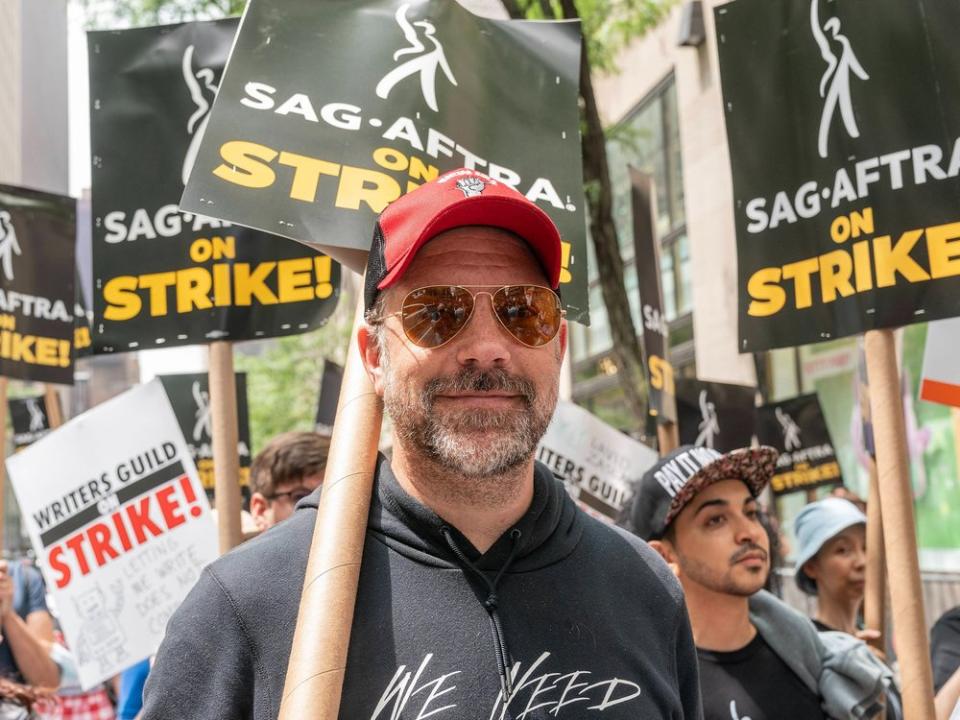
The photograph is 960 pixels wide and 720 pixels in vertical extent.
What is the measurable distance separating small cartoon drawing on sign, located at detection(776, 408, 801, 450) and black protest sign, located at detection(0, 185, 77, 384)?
5.12m

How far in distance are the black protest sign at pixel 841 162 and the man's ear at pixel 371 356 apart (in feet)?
5.74

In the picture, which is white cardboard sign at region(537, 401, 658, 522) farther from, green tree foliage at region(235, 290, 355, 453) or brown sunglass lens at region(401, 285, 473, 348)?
green tree foliage at region(235, 290, 355, 453)

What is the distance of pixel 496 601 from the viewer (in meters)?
1.99

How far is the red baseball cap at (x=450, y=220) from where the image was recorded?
2.03 meters

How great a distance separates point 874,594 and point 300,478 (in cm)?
226

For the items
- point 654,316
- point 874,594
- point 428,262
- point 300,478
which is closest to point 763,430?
point 654,316

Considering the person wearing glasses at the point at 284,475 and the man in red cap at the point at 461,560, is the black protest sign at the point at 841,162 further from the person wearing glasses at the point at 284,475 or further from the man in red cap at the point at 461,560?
the person wearing glasses at the point at 284,475

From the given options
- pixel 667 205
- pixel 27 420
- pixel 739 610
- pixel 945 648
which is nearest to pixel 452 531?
pixel 739 610

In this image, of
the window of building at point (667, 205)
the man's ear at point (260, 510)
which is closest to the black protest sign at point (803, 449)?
the man's ear at point (260, 510)

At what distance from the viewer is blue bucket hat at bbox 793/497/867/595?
5.45m

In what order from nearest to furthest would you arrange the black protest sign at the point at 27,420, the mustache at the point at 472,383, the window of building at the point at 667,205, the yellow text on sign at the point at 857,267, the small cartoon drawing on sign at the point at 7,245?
the mustache at the point at 472,383
the yellow text on sign at the point at 857,267
the small cartoon drawing on sign at the point at 7,245
the black protest sign at the point at 27,420
the window of building at the point at 667,205

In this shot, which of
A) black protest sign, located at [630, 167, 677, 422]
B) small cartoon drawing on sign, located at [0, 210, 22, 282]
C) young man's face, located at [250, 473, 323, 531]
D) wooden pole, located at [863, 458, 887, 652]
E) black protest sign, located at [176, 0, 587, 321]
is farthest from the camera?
black protest sign, located at [630, 167, 677, 422]

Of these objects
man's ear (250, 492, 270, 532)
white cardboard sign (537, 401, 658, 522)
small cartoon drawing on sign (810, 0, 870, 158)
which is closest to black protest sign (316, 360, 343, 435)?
white cardboard sign (537, 401, 658, 522)

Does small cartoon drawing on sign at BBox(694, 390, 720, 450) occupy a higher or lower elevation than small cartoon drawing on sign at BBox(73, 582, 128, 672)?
higher
